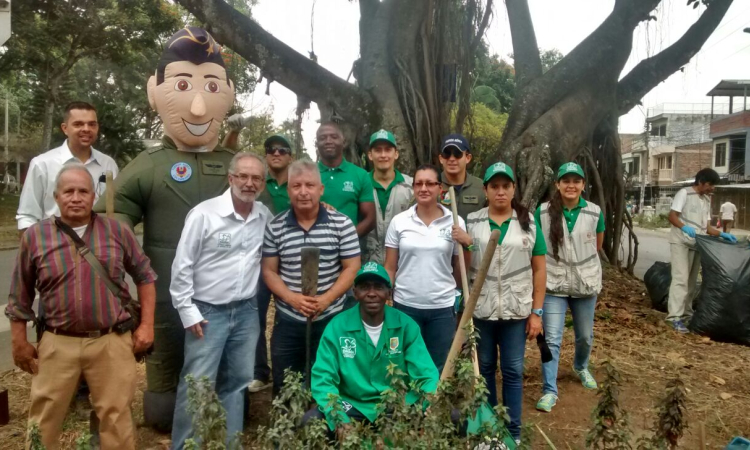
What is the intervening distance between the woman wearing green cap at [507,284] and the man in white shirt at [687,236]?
10.8 feet

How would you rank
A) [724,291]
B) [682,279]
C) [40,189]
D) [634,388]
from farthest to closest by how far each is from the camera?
[682,279], [724,291], [634,388], [40,189]

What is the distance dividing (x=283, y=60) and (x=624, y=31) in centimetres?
367

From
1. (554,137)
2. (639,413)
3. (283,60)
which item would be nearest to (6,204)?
(283,60)

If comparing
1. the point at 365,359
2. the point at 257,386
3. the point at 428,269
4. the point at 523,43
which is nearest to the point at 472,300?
the point at 365,359

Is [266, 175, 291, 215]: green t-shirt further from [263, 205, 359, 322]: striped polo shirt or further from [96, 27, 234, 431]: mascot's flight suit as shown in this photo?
Result: [263, 205, 359, 322]: striped polo shirt

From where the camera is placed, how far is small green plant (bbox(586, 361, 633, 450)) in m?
2.18

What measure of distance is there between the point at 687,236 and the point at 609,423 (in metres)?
4.40

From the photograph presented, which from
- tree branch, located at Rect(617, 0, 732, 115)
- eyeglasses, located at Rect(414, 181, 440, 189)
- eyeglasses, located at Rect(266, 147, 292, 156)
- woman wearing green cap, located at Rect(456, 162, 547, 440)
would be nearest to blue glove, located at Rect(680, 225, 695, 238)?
tree branch, located at Rect(617, 0, 732, 115)

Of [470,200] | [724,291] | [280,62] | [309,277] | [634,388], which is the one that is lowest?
[634,388]

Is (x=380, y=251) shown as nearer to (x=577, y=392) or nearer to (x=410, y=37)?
(x=577, y=392)

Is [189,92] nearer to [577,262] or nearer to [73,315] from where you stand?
[73,315]

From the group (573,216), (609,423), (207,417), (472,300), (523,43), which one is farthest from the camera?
(523,43)

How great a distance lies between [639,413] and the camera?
164 inches

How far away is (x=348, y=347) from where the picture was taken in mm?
2961
